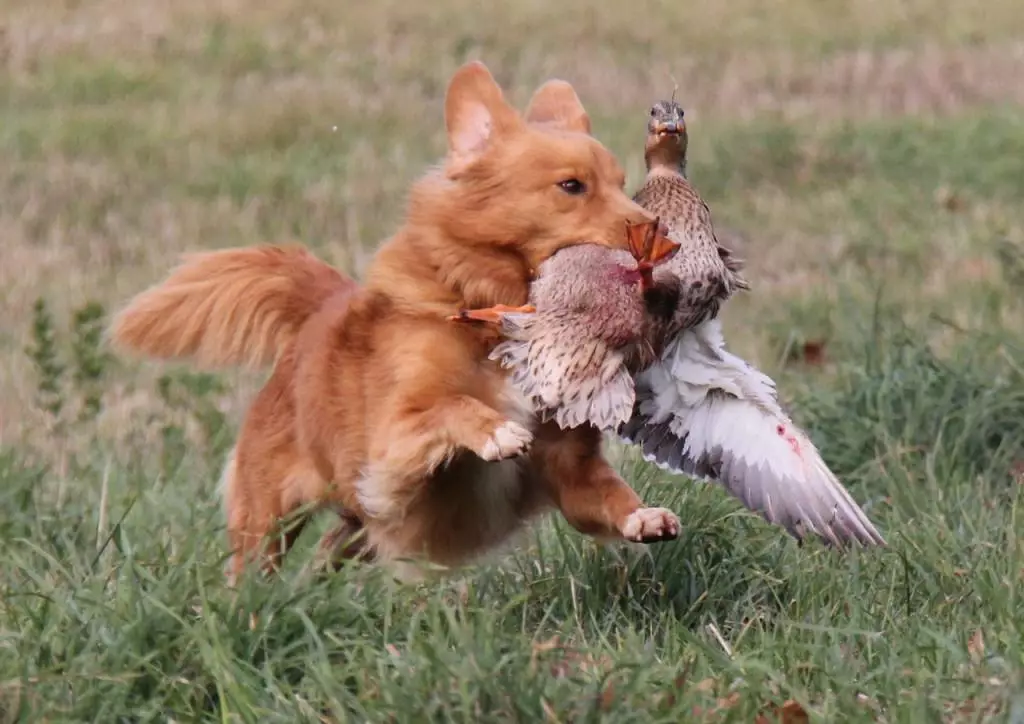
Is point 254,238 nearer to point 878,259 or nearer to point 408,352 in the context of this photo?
point 878,259

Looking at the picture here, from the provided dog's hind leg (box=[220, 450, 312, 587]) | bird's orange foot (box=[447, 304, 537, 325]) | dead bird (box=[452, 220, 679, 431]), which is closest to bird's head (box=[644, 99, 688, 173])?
dead bird (box=[452, 220, 679, 431])

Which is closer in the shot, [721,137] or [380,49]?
[721,137]

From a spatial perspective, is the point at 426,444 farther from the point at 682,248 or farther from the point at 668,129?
the point at 668,129

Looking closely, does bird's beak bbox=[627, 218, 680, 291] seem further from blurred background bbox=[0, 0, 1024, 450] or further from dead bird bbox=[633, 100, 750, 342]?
blurred background bbox=[0, 0, 1024, 450]

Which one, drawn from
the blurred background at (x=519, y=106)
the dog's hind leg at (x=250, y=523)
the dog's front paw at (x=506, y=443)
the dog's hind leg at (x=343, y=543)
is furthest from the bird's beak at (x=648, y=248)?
the blurred background at (x=519, y=106)

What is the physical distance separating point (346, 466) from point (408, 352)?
1.12ft

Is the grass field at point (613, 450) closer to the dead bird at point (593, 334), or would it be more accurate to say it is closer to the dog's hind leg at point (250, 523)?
the dog's hind leg at point (250, 523)

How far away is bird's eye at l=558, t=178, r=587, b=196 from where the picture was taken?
372 cm

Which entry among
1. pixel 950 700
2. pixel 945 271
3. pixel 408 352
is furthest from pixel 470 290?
pixel 945 271

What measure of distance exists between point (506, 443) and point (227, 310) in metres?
1.23

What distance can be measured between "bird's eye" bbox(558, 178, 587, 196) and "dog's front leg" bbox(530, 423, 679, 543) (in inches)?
21.1

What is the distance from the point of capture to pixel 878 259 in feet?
27.5

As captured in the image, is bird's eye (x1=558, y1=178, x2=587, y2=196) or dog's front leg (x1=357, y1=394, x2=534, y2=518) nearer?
dog's front leg (x1=357, y1=394, x2=534, y2=518)

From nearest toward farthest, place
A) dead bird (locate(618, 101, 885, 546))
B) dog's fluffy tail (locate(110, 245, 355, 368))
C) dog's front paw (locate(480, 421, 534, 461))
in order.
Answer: dog's front paw (locate(480, 421, 534, 461)) < dead bird (locate(618, 101, 885, 546)) < dog's fluffy tail (locate(110, 245, 355, 368))
